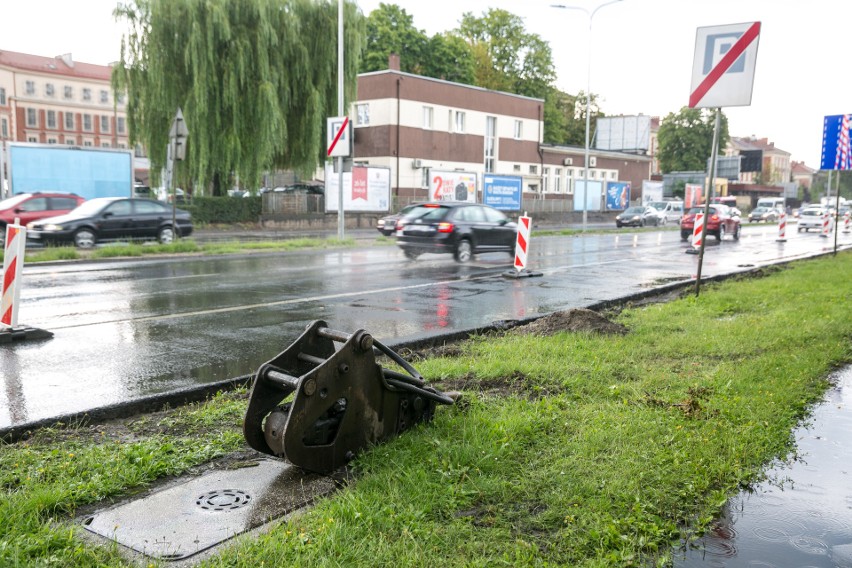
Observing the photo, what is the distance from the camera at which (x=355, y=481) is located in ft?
12.8

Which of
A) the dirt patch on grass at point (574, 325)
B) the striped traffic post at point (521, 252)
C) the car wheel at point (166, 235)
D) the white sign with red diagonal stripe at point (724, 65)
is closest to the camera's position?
the dirt patch on grass at point (574, 325)

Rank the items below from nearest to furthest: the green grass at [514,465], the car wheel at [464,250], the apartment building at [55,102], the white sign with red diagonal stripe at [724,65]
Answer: the green grass at [514,465] < the white sign with red diagonal stripe at [724,65] < the car wheel at [464,250] < the apartment building at [55,102]

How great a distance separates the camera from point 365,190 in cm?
4103

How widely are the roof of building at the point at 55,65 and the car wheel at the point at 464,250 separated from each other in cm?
7890

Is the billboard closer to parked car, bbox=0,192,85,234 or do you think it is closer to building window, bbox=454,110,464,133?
building window, bbox=454,110,464,133

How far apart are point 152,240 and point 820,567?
22.2m

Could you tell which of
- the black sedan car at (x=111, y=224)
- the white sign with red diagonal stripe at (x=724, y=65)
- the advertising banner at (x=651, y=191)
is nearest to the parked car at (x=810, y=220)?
the advertising banner at (x=651, y=191)

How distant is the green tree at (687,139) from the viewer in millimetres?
95125

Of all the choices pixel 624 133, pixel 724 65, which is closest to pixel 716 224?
pixel 724 65

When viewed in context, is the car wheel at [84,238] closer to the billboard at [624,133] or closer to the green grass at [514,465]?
the green grass at [514,465]

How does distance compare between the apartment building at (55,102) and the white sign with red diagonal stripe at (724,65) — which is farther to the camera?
the apartment building at (55,102)

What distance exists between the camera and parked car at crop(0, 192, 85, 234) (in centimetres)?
2261

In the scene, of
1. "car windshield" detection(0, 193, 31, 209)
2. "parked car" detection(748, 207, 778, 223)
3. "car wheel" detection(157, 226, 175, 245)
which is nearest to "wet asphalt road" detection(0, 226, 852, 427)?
"car wheel" detection(157, 226, 175, 245)

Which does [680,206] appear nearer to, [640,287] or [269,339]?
[640,287]
